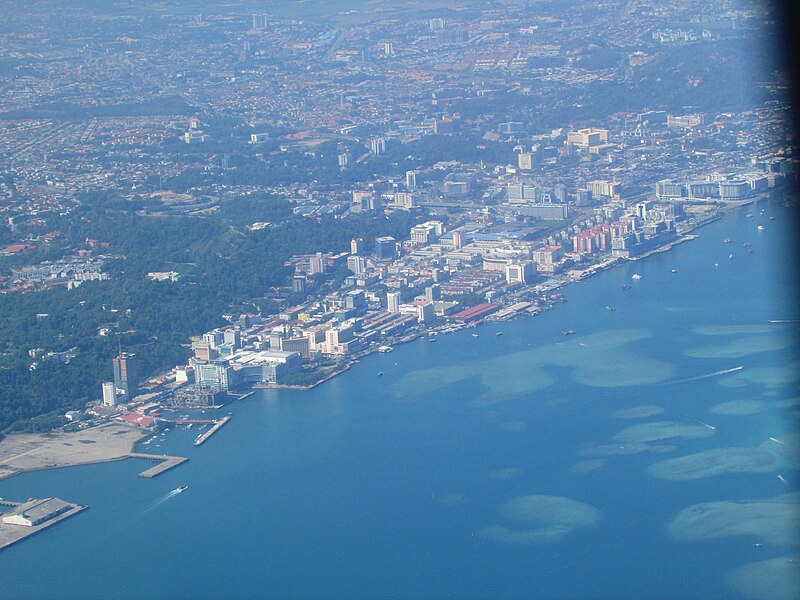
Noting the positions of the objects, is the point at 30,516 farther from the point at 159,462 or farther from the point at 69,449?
the point at 69,449

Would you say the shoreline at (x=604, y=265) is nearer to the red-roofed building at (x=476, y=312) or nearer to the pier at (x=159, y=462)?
the red-roofed building at (x=476, y=312)

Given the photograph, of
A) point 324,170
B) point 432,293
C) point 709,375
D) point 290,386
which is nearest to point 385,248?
point 432,293

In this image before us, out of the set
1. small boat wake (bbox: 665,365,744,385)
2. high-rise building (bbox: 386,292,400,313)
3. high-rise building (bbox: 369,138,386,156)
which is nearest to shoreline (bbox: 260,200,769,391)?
high-rise building (bbox: 386,292,400,313)

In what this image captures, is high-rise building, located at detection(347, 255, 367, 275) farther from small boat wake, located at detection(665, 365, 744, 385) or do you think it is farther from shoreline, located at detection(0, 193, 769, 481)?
small boat wake, located at detection(665, 365, 744, 385)

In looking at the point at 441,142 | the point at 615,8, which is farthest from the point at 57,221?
the point at 615,8

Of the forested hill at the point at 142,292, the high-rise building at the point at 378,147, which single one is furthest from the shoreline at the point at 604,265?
the high-rise building at the point at 378,147

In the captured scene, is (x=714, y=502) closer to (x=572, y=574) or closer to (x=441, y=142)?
(x=572, y=574)
